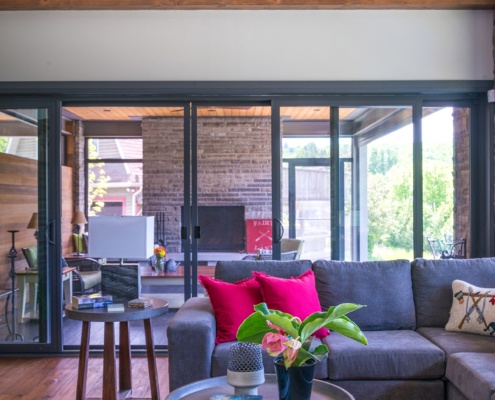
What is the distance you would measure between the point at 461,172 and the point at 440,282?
1463 mm

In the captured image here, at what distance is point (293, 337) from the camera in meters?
2.00

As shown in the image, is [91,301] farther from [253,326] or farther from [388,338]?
[388,338]

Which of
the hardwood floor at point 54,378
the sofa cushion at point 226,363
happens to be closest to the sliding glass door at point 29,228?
the hardwood floor at point 54,378

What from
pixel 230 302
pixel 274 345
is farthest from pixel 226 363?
pixel 274 345

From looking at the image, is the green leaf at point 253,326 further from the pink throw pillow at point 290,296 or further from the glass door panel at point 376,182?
the glass door panel at point 376,182

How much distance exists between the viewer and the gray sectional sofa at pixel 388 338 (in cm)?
302

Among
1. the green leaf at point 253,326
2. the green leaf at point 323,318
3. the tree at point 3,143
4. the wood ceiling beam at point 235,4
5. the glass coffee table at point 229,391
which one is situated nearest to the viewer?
the green leaf at point 323,318

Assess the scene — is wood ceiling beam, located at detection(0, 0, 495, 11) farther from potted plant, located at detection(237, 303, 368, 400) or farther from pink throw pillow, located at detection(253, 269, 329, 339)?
potted plant, located at detection(237, 303, 368, 400)

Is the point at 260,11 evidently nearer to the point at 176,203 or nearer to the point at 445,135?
the point at 445,135

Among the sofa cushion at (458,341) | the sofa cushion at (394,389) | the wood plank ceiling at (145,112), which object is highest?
the wood plank ceiling at (145,112)

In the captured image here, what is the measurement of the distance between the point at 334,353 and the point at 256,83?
230 centimetres

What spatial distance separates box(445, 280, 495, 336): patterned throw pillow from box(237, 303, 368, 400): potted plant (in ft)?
5.73

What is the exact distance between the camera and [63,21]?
451 cm

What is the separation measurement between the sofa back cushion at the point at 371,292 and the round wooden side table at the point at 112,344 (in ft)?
3.58
